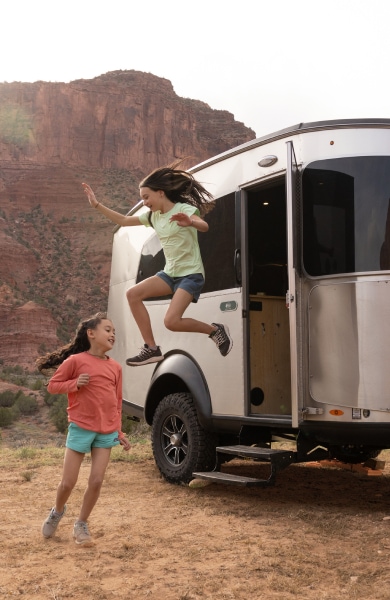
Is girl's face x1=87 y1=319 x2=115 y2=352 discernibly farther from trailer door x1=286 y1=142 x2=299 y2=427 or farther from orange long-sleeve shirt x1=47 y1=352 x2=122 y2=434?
trailer door x1=286 y1=142 x2=299 y2=427

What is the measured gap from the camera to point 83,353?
510cm

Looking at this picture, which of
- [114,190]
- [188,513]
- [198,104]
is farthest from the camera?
[198,104]

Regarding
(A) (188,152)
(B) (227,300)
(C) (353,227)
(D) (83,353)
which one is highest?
(A) (188,152)

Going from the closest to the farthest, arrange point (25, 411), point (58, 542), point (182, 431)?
point (58, 542)
point (182, 431)
point (25, 411)

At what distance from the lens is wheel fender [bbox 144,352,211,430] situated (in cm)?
675

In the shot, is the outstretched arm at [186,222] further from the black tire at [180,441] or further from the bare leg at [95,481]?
the black tire at [180,441]

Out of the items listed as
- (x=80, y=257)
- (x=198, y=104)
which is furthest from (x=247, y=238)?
(x=198, y=104)

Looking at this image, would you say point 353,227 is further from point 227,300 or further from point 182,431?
point 182,431

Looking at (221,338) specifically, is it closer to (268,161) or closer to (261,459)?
(261,459)

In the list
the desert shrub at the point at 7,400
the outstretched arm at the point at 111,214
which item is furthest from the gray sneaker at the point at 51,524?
the desert shrub at the point at 7,400

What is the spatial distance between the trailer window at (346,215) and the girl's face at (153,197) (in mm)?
1148

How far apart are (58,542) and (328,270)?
9.20 feet

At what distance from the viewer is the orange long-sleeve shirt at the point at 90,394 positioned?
495cm

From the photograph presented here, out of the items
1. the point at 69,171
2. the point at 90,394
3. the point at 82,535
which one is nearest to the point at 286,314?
the point at 90,394
